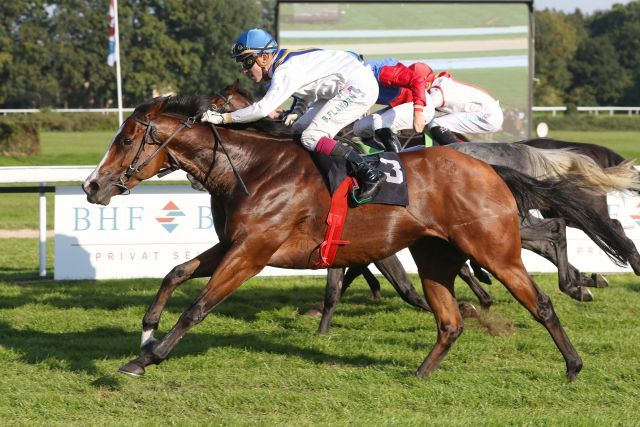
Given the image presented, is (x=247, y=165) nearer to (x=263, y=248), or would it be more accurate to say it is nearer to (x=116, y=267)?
(x=263, y=248)

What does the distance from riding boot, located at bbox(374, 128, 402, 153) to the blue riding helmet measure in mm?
1077

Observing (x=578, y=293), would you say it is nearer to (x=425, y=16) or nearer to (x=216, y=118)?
(x=216, y=118)

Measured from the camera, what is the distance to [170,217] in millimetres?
9211

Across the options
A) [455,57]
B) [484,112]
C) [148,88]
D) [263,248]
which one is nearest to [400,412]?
[263,248]

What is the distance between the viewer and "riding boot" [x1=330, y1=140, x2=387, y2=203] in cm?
516

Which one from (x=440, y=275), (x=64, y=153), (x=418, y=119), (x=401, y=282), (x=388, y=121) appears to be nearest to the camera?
(x=440, y=275)

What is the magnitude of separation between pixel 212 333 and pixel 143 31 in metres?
53.6

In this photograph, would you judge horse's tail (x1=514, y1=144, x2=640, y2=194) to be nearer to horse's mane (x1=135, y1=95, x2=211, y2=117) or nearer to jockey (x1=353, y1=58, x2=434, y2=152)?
jockey (x1=353, y1=58, x2=434, y2=152)

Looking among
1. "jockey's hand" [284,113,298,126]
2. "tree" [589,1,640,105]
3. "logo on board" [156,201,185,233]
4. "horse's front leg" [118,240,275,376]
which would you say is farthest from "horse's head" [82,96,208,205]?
"tree" [589,1,640,105]

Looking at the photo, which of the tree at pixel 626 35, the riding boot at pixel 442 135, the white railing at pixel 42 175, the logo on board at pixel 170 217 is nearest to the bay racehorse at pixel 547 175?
the riding boot at pixel 442 135

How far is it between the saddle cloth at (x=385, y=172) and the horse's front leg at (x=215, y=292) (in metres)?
0.54

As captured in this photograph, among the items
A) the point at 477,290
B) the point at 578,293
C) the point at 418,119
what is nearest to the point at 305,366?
the point at 418,119

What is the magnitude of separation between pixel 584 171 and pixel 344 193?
5.21 ft

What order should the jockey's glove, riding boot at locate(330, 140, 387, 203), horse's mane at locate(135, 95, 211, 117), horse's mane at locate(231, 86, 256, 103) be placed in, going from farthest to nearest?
horse's mane at locate(231, 86, 256, 103)
horse's mane at locate(135, 95, 211, 117)
the jockey's glove
riding boot at locate(330, 140, 387, 203)
